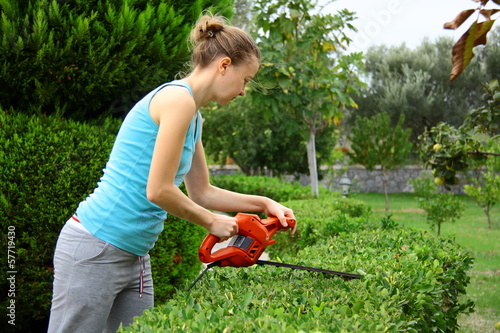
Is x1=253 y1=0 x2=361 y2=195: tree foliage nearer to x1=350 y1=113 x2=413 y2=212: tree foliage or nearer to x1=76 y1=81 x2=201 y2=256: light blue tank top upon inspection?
x1=76 y1=81 x2=201 y2=256: light blue tank top

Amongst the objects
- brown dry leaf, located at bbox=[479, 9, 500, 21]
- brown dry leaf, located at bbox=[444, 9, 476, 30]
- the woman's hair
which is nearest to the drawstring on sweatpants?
the woman's hair

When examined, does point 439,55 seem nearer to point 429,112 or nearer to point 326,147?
point 429,112

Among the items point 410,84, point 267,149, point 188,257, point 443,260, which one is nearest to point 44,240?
point 188,257

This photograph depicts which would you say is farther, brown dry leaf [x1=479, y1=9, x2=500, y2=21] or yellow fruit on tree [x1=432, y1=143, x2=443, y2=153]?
yellow fruit on tree [x1=432, y1=143, x2=443, y2=153]

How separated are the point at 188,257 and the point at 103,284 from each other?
2313mm

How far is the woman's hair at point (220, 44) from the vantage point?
2080 mm

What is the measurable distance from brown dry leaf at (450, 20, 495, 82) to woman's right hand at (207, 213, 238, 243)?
992 mm

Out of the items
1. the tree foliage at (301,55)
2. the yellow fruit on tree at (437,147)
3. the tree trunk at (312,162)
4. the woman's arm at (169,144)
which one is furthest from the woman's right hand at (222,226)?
the tree trunk at (312,162)

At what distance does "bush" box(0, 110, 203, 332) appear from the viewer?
351cm

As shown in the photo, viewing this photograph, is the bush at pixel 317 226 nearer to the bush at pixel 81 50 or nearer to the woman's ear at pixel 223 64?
the bush at pixel 81 50

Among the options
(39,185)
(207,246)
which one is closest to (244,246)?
(207,246)

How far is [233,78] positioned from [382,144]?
1666cm

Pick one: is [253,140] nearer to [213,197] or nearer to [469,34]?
[213,197]

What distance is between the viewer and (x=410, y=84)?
2562 cm
